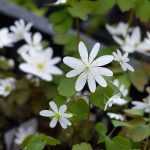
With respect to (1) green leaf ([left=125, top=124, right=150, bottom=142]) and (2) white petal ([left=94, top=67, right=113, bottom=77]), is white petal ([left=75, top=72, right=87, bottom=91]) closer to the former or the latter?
(2) white petal ([left=94, top=67, right=113, bottom=77])

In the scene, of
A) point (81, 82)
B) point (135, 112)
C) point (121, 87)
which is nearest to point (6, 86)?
point (121, 87)

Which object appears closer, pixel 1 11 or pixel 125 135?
pixel 125 135

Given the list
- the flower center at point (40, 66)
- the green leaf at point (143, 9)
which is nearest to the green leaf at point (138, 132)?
the green leaf at point (143, 9)

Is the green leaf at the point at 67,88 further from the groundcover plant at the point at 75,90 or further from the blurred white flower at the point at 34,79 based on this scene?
the blurred white flower at the point at 34,79

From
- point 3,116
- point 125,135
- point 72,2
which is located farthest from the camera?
point 3,116

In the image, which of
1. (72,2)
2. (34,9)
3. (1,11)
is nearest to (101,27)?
(34,9)

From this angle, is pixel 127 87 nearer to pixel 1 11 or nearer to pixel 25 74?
pixel 25 74

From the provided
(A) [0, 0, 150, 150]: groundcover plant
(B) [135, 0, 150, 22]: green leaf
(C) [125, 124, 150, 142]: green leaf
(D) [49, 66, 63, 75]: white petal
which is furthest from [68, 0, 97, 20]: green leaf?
(C) [125, 124, 150, 142]: green leaf
